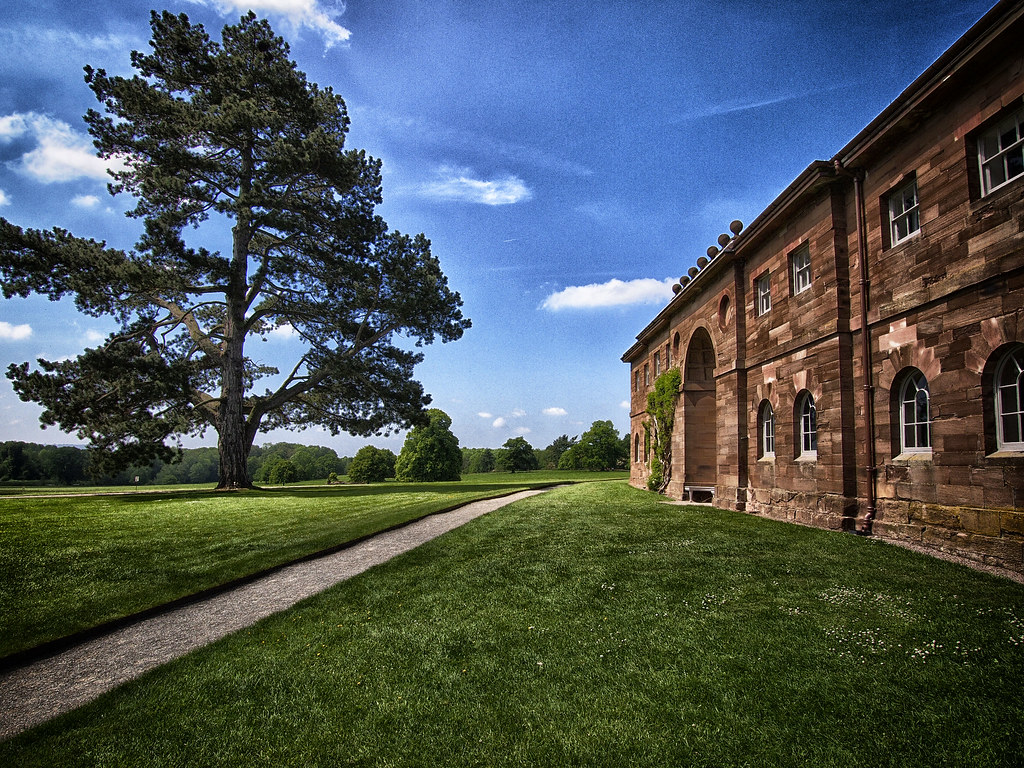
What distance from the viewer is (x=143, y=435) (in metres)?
20.9

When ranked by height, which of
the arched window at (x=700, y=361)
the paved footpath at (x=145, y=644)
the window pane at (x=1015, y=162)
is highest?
the window pane at (x=1015, y=162)

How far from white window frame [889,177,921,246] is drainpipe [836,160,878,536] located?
22.6 inches

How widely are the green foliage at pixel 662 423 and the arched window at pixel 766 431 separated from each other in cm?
514

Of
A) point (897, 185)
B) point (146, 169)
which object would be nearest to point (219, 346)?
point (146, 169)

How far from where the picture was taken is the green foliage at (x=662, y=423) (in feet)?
66.8

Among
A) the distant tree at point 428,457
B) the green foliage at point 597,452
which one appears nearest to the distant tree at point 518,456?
the green foliage at point 597,452

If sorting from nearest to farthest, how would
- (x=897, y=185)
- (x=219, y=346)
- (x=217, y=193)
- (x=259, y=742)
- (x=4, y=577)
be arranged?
(x=259, y=742)
(x=4, y=577)
(x=897, y=185)
(x=217, y=193)
(x=219, y=346)

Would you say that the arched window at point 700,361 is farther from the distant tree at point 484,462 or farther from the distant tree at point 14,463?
the distant tree at point 484,462

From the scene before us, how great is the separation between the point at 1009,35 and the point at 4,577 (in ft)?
55.9

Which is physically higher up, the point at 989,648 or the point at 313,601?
the point at 989,648

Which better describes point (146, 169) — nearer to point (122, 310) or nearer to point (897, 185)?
point (122, 310)

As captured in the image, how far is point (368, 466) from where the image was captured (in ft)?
182

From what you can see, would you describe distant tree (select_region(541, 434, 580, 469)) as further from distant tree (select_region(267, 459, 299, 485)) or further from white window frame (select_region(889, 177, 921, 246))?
white window frame (select_region(889, 177, 921, 246))

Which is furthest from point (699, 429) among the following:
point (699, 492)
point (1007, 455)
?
point (1007, 455)
